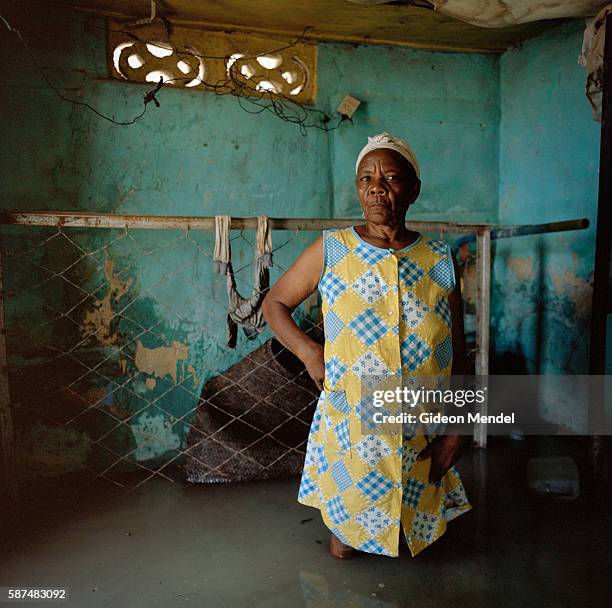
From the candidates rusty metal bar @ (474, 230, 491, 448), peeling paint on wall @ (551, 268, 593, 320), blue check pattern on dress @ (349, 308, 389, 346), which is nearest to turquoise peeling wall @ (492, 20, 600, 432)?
peeling paint on wall @ (551, 268, 593, 320)

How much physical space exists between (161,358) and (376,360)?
175 cm

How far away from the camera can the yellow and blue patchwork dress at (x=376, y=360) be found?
1903 millimetres

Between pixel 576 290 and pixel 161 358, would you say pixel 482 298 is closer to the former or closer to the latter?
pixel 576 290

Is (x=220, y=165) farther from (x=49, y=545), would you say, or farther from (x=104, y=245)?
(x=49, y=545)

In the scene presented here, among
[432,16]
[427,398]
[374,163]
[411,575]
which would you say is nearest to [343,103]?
[432,16]

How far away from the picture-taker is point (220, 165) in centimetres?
326

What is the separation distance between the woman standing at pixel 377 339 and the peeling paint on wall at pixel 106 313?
4.70ft

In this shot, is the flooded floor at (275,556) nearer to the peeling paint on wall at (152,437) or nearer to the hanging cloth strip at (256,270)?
the peeling paint on wall at (152,437)

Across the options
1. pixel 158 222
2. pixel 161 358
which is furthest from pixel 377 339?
pixel 161 358

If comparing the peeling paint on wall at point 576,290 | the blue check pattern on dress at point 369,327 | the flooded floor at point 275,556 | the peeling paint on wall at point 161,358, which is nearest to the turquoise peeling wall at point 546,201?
the peeling paint on wall at point 576,290

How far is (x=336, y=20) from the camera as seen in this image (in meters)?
3.16

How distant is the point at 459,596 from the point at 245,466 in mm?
1366

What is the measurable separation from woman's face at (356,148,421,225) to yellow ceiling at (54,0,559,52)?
1.52 metres

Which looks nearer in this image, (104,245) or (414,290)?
(414,290)
